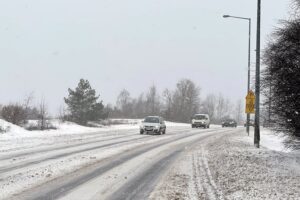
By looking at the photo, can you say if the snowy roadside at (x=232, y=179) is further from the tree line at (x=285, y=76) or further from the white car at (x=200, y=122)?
the white car at (x=200, y=122)

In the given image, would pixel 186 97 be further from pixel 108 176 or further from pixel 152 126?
pixel 108 176

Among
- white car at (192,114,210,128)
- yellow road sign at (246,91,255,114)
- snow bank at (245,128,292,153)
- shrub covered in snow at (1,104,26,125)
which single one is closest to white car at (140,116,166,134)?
snow bank at (245,128,292,153)

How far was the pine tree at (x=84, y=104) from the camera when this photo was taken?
6531 cm

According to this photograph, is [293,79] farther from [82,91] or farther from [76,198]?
[82,91]

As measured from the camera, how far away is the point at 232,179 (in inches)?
523

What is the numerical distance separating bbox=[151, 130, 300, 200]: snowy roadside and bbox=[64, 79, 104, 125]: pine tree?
152 feet

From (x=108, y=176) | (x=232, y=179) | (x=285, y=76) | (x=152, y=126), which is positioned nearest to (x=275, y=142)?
(x=152, y=126)

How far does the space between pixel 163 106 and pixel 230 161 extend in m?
130

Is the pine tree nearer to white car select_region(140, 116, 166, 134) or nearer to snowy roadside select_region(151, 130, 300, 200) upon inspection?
white car select_region(140, 116, 166, 134)

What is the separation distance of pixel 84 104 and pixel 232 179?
54814 mm

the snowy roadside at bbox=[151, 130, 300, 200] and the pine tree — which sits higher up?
the pine tree

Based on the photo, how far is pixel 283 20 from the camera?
1905 centimetres

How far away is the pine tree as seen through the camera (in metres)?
65.3

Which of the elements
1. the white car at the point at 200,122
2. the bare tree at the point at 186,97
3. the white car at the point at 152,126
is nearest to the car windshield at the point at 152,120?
the white car at the point at 152,126
